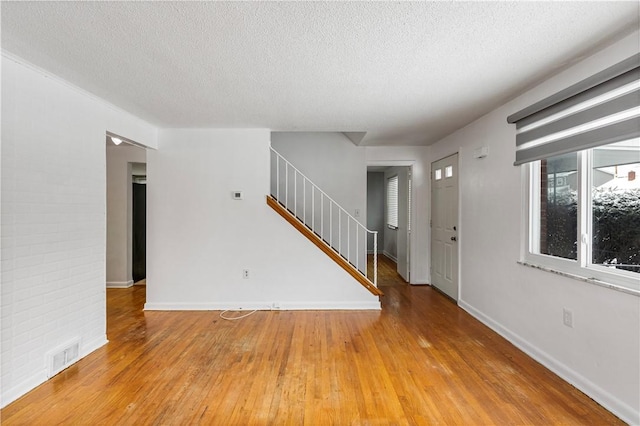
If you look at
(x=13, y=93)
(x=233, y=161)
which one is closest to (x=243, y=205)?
(x=233, y=161)

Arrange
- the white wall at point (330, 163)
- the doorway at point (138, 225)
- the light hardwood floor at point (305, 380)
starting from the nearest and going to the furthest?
the light hardwood floor at point (305, 380), the white wall at point (330, 163), the doorway at point (138, 225)

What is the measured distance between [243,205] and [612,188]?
3426mm

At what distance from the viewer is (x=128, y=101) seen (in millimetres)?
2773

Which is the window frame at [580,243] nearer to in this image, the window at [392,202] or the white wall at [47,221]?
the white wall at [47,221]

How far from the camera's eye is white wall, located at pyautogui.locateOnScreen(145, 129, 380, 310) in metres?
3.70

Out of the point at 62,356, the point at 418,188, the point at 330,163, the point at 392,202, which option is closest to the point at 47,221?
the point at 62,356

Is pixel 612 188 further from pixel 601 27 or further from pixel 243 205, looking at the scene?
pixel 243 205

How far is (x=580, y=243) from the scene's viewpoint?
2.13 metres

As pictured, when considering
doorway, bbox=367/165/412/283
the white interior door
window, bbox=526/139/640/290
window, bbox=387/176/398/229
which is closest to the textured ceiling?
window, bbox=526/139/640/290

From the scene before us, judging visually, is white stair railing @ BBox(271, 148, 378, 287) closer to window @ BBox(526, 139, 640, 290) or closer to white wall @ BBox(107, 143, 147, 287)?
white wall @ BBox(107, 143, 147, 287)

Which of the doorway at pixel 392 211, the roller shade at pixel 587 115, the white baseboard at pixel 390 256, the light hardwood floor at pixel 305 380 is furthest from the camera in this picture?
the white baseboard at pixel 390 256

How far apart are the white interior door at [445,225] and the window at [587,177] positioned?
1.34 meters

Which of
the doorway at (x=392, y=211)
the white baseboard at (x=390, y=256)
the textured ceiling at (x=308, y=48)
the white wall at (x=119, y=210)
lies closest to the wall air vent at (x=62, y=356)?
the textured ceiling at (x=308, y=48)

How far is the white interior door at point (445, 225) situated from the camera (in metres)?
4.00
